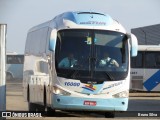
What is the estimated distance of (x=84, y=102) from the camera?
1620cm

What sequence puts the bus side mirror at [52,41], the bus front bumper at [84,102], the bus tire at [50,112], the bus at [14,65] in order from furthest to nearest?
the bus at [14,65] → the bus tire at [50,112] → the bus side mirror at [52,41] → the bus front bumper at [84,102]

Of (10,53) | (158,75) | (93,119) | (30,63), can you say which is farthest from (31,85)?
(10,53)

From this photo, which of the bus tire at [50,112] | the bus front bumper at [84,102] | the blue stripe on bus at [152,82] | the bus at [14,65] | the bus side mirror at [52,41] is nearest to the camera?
the bus front bumper at [84,102]

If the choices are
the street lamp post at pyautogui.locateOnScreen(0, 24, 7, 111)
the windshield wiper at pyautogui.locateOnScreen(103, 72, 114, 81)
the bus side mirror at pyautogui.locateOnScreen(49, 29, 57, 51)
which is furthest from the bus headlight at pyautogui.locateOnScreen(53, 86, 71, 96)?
the street lamp post at pyautogui.locateOnScreen(0, 24, 7, 111)

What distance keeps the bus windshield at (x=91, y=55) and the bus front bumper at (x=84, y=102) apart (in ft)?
1.85

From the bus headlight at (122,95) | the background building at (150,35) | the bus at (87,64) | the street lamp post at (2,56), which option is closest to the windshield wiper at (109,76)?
the bus at (87,64)

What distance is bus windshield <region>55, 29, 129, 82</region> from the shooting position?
53.9 ft

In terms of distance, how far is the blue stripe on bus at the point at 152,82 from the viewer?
112 ft

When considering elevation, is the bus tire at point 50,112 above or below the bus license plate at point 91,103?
below

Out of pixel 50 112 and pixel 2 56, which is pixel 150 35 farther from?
pixel 2 56

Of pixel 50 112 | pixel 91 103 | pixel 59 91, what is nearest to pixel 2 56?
pixel 59 91

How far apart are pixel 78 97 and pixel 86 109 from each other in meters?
0.42

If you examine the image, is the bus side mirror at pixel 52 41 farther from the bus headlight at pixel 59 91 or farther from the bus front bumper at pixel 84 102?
the bus front bumper at pixel 84 102

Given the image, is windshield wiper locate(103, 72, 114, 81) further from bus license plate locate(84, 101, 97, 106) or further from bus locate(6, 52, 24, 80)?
bus locate(6, 52, 24, 80)
